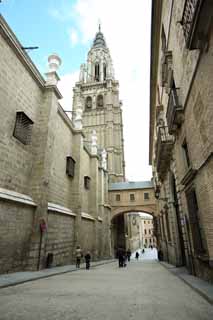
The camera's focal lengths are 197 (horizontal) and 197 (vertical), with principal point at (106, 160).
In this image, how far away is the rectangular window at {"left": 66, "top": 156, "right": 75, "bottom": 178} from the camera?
15366 mm

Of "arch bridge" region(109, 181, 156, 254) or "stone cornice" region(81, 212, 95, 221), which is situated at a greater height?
"arch bridge" region(109, 181, 156, 254)

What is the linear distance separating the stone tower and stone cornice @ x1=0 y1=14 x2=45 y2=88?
27.5 metres

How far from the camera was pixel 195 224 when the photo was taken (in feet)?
23.8

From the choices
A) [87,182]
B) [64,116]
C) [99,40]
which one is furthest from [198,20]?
[99,40]

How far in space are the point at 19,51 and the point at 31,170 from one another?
6.07 metres

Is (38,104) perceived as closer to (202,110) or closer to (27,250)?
(27,250)

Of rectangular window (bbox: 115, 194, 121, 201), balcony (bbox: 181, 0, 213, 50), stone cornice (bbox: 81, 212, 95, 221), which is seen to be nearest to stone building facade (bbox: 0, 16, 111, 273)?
stone cornice (bbox: 81, 212, 95, 221)

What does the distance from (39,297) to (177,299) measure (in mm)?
3276

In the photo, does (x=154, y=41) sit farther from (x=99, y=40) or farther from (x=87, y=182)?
(x=99, y=40)

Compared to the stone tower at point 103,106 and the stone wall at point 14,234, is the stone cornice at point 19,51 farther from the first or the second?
the stone tower at point 103,106

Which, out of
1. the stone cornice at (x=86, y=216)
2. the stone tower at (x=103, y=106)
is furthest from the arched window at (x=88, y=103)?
the stone cornice at (x=86, y=216)

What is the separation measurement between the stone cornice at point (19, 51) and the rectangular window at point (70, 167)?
5.91 metres

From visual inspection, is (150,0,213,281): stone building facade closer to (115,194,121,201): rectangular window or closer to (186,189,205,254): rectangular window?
(186,189,205,254): rectangular window

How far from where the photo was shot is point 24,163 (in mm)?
10156
